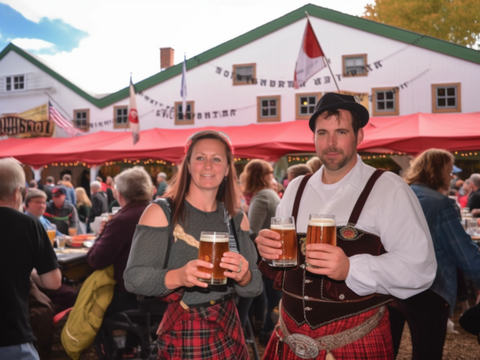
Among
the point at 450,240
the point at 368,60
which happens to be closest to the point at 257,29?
the point at 368,60

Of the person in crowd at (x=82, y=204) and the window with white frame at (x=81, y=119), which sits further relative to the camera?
the window with white frame at (x=81, y=119)

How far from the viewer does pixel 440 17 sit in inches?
718

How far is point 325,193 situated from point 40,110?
1958 centimetres

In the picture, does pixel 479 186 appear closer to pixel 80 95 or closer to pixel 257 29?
pixel 257 29

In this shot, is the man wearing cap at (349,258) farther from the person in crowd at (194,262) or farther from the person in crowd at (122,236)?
the person in crowd at (122,236)

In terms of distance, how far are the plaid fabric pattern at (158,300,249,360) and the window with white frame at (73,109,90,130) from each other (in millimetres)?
18109

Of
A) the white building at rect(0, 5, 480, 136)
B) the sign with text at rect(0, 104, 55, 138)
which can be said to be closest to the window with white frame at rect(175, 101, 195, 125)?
the white building at rect(0, 5, 480, 136)

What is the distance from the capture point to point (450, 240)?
2.87 m

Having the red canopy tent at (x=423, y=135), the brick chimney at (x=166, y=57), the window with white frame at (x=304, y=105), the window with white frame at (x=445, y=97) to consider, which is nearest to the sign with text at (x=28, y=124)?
the brick chimney at (x=166, y=57)

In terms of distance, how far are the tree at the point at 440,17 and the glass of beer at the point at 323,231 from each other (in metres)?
19.3

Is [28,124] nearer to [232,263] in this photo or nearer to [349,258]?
[232,263]

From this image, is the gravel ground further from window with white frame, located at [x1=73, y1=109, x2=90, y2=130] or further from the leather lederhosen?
window with white frame, located at [x1=73, y1=109, x2=90, y2=130]

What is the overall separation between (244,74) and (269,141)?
6.01 m

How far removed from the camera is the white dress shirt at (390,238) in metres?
1.76
